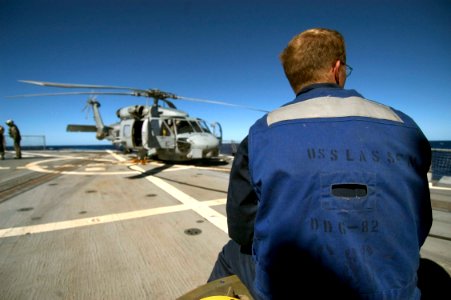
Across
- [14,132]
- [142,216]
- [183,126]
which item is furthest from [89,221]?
[14,132]

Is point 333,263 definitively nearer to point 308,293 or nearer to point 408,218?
point 308,293

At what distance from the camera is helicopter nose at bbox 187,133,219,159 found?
8.98m

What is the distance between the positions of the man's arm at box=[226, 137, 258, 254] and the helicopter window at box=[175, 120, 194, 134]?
8808mm

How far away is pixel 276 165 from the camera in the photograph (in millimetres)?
871

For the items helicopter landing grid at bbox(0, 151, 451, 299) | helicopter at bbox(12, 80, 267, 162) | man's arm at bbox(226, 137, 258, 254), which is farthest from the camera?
helicopter at bbox(12, 80, 267, 162)

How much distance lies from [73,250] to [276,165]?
2.68m

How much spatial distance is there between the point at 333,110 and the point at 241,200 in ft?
1.99

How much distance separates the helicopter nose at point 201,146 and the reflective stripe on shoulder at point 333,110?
8.08 meters

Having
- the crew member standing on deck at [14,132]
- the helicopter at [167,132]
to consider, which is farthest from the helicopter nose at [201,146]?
the crew member standing on deck at [14,132]

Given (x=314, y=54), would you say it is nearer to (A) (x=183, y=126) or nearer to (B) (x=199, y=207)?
(B) (x=199, y=207)

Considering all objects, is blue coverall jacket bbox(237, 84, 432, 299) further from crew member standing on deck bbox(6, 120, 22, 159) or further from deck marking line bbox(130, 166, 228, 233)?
crew member standing on deck bbox(6, 120, 22, 159)

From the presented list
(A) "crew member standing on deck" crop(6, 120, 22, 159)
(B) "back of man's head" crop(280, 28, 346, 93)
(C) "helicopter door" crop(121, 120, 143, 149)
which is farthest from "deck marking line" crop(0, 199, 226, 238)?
(A) "crew member standing on deck" crop(6, 120, 22, 159)

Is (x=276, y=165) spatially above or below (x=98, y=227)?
above

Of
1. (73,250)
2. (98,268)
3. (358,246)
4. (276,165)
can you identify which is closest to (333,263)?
(358,246)
